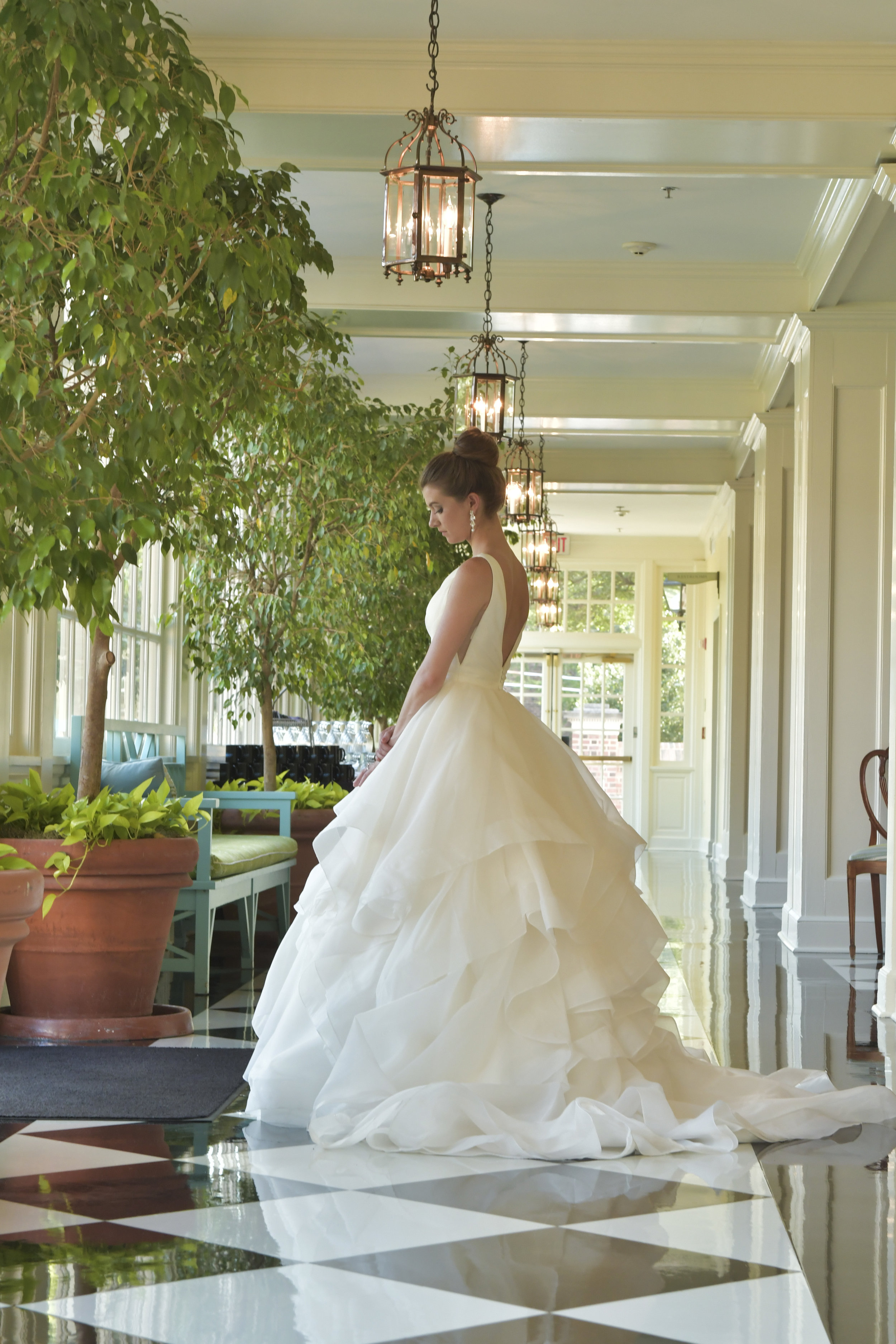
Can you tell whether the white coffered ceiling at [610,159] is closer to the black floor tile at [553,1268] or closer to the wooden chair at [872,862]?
the wooden chair at [872,862]

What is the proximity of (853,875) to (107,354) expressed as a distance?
14.9 feet

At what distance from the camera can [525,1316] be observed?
6.75 ft

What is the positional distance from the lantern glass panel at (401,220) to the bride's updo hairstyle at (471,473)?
554 millimetres

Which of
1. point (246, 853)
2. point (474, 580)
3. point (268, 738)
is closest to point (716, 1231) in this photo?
point (474, 580)

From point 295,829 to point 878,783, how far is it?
2.96 meters

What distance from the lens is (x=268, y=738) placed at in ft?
24.3

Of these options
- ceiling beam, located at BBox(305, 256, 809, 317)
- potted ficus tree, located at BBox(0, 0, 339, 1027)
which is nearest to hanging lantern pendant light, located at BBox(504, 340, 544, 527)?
ceiling beam, located at BBox(305, 256, 809, 317)

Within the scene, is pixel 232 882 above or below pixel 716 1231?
above

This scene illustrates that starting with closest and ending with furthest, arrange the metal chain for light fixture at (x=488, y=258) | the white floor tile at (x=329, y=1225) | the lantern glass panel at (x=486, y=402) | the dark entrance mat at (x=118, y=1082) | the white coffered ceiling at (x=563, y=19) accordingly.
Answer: the white floor tile at (x=329, y=1225), the dark entrance mat at (x=118, y=1082), the white coffered ceiling at (x=563, y=19), the lantern glass panel at (x=486, y=402), the metal chain for light fixture at (x=488, y=258)

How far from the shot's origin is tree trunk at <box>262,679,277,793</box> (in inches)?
290

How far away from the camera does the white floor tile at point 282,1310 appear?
1.97m

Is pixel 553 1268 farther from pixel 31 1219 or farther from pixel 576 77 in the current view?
pixel 576 77

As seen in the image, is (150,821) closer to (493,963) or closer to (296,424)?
(493,963)

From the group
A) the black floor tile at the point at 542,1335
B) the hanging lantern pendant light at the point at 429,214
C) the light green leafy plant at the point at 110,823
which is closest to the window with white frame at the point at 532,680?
the light green leafy plant at the point at 110,823
